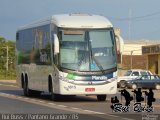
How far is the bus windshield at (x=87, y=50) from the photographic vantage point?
2562 cm

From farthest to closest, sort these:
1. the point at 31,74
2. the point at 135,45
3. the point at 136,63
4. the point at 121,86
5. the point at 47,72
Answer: the point at 135,45
the point at 136,63
the point at 121,86
the point at 31,74
the point at 47,72

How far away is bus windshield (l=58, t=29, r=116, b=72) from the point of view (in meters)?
25.6

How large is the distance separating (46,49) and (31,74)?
3.33m

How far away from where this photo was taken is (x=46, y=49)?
27.8m

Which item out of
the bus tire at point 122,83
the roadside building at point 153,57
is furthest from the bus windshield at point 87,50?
the roadside building at point 153,57

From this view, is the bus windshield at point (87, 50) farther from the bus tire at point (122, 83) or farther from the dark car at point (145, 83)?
the bus tire at point (122, 83)

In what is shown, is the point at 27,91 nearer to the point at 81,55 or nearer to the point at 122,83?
the point at 81,55

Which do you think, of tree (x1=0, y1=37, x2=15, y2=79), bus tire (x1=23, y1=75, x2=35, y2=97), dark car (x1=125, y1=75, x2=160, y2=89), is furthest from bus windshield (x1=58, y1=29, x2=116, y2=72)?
tree (x1=0, y1=37, x2=15, y2=79)

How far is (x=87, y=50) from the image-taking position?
2577 centimetres

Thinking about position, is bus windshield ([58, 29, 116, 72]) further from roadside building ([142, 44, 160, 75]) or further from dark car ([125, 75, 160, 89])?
roadside building ([142, 44, 160, 75])

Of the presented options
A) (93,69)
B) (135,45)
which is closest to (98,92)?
(93,69)

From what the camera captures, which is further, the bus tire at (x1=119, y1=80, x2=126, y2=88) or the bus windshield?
the bus tire at (x1=119, y1=80, x2=126, y2=88)

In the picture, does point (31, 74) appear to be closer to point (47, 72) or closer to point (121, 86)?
point (47, 72)

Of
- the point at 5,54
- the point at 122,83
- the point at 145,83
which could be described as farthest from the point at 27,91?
the point at 5,54
